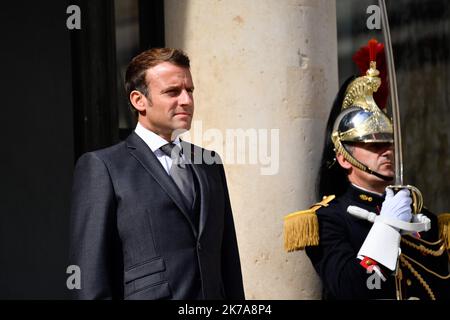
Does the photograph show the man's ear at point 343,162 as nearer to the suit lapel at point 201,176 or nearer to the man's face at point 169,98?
the suit lapel at point 201,176

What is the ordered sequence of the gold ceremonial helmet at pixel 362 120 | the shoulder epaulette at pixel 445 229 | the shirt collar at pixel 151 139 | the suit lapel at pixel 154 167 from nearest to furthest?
the suit lapel at pixel 154 167 → the shirt collar at pixel 151 139 → the gold ceremonial helmet at pixel 362 120 → the shoulder epaulette at pixel 445 229

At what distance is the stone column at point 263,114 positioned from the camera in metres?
5.66

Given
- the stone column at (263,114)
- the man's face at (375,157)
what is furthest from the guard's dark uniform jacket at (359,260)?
the stone column at (263,114)

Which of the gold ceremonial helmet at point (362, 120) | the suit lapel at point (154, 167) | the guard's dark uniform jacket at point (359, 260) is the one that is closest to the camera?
the suit lapel at point (154, 167)

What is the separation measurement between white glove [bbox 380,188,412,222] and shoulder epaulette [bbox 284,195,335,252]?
30 cm

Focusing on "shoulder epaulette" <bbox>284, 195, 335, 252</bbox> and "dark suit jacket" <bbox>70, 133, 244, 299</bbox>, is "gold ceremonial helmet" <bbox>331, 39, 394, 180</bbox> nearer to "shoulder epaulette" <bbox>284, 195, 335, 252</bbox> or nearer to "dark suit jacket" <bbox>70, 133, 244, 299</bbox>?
"shoulder epaulette" <bbox>284, 195, 335, 252</bbox>

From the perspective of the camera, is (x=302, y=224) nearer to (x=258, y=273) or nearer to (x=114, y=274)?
(x=258, y=273)

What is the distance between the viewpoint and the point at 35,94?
6.81 metres

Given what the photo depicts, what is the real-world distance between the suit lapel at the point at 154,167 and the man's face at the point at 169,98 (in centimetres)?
9

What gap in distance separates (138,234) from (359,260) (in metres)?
1.05

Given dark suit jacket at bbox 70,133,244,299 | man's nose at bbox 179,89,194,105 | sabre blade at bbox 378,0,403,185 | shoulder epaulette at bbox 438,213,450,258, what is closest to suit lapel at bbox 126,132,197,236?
dark suit jacket at bbox 70,133,244,299

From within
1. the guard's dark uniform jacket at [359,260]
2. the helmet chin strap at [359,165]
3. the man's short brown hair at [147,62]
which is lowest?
the guard's dark uniform jacket at [359,260]

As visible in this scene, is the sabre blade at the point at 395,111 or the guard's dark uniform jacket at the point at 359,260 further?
the sabre blade at the point at 395,111

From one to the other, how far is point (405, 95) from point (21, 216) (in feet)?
8.15
